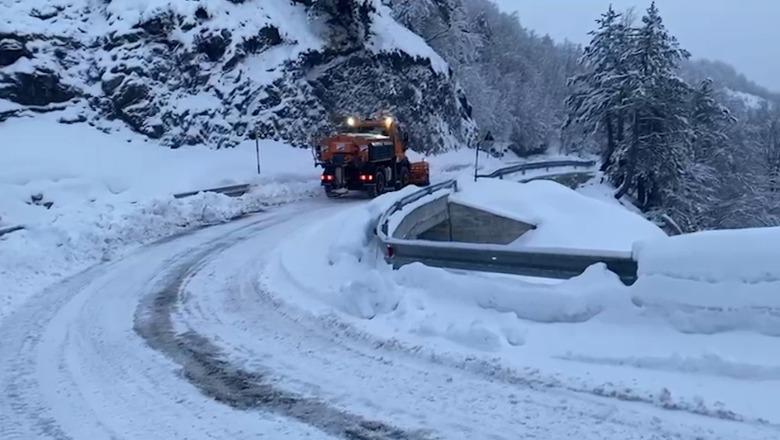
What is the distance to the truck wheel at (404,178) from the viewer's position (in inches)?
1039

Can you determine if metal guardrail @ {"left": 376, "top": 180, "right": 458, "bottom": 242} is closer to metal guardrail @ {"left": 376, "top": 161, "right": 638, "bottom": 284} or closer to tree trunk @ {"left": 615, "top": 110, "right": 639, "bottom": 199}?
metal guardrail @ {"left": 376, "top": 161, "right": 638, "bottom": 284}

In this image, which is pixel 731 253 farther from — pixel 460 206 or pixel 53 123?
pixel 53 123

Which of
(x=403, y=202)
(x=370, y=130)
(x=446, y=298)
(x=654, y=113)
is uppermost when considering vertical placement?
(x=654, y=113)

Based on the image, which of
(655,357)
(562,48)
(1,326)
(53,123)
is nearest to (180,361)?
(1,326)

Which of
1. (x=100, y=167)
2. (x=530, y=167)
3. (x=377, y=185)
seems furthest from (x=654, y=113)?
(x=100, y=167)

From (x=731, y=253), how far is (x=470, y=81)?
65205 millimetres

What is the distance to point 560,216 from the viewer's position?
19.5 meters

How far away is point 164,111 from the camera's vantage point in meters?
30.4

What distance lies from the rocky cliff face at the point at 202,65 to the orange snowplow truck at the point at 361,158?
929 centimetres

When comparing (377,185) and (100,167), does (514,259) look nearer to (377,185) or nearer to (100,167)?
(377,185)

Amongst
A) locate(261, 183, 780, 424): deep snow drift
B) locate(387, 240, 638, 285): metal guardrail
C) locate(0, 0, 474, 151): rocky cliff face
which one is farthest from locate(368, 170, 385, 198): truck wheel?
locate(261, 183, 780, 424): deep snow drift

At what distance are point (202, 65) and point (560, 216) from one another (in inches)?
842

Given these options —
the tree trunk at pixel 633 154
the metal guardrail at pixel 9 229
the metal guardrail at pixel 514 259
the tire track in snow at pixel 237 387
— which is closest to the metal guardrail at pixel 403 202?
the metal guardrail at pixel 514 259

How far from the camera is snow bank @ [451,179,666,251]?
17922mm
